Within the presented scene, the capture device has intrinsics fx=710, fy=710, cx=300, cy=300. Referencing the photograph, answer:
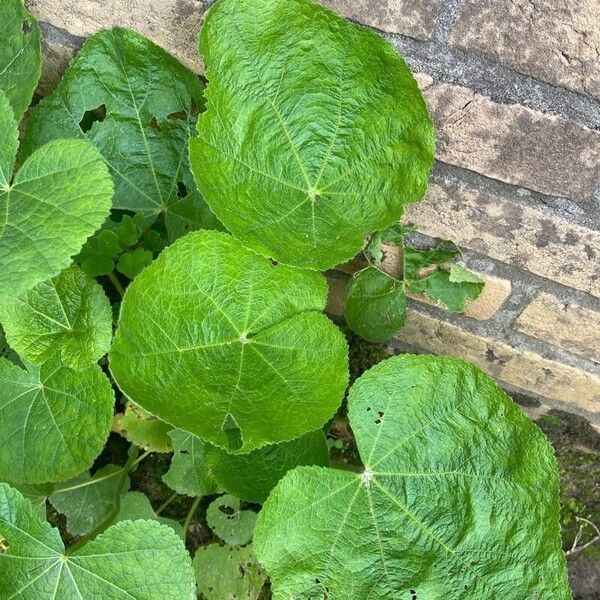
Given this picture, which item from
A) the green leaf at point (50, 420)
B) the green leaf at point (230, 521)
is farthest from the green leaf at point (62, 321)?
the green leaf at point (230, 521)

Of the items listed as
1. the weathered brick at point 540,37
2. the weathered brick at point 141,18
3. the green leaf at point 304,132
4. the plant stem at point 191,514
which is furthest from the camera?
the plant stem at point 191,514

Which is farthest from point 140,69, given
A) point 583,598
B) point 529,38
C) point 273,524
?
point 583,598

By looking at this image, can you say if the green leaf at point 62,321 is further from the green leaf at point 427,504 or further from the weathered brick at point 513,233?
the weathered brick at point 513,233

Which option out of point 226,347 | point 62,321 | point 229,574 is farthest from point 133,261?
point 229,574

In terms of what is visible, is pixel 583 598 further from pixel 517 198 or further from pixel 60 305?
pixel 60 305

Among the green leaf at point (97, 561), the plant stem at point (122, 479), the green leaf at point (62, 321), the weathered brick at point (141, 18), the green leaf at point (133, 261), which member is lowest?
the plant stem at point (122, 479)
